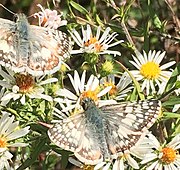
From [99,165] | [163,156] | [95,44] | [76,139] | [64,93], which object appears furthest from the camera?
[95,44]

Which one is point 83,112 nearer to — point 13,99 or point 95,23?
point 13,99

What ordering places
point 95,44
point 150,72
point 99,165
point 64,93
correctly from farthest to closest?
point 150,72
point 95,44
point 64,93
point 99,165

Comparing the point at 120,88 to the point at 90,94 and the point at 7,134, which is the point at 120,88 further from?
the point at 7,134

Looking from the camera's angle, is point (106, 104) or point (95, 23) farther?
point (95, 23)

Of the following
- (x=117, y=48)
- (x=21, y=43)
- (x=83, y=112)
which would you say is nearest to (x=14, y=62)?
(x=21, y=43)

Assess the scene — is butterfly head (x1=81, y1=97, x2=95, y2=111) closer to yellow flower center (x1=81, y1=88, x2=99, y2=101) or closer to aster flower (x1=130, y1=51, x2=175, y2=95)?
yellow flower center (x1=81, y1=88, x2=99, y2=101)

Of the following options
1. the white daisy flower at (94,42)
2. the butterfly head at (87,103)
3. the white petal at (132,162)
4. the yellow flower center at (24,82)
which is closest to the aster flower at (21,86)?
the yellow flower center at (24,82)

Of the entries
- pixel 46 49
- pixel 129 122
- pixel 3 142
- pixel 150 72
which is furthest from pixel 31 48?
pixel 150 72
